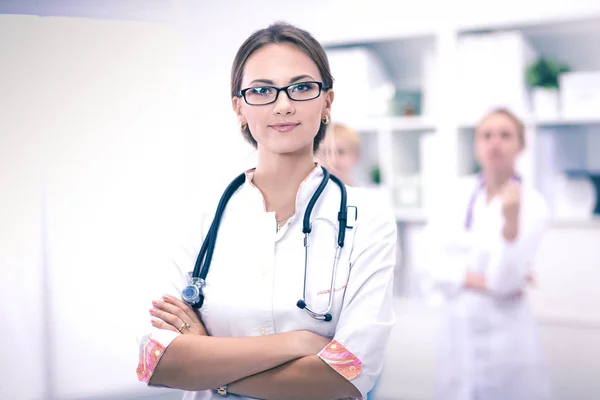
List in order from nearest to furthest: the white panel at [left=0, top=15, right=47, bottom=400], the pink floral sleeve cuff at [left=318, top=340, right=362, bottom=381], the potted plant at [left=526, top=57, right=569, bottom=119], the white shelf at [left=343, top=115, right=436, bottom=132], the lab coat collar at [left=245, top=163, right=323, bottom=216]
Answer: the pink floral sleeve cuff at [left=318, top=340, right=362, bottom=381] < the lab coat collar at [left=245, top=163, right=323, bottom=216] < the white panel at [left=0, top=15, right=47, bottom=400] < the potted plant at [left=526, top=57, right=569, bottom=119] < the white shelf at [left=343, top=115, right=436, bottom=132]

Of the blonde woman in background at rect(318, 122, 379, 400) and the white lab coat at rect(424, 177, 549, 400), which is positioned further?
the blonde woman in background at rect(318, 122, 379, 400)

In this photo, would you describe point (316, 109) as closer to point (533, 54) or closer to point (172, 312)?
point (172, 312)

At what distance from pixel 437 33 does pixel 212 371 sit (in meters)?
1.96

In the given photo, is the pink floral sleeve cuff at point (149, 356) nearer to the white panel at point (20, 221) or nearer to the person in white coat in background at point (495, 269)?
the white panel at point (20, 221)

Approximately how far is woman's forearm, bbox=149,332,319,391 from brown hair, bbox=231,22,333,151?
1.63 ft

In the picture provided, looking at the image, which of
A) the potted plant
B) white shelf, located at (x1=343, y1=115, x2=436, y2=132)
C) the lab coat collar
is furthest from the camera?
white shelf, located at (x1=343, y1=115, x2=436, y2=132)

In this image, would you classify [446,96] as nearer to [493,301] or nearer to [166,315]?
[493,301]

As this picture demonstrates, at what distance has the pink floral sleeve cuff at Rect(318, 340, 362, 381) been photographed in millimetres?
1075

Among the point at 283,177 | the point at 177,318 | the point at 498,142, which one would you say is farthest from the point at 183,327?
the point at 498,142

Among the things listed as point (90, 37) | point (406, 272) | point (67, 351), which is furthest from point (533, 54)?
point (67, 351)

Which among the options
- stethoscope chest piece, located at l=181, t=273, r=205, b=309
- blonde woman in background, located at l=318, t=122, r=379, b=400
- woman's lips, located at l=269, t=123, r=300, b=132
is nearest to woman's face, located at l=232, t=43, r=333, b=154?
woman's lips, located at l=269, t=123, r=300, b=132

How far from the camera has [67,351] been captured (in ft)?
8.51

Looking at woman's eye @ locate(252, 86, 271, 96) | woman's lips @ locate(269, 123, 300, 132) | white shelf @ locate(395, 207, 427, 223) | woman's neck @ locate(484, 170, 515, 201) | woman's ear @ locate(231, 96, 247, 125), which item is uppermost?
woman's eye @ locate(252, 86, 271, 96)

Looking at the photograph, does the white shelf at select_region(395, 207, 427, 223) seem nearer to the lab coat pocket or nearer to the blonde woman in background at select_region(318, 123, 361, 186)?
the blonde woman in background at select_region(318, 123, 361, 186)
